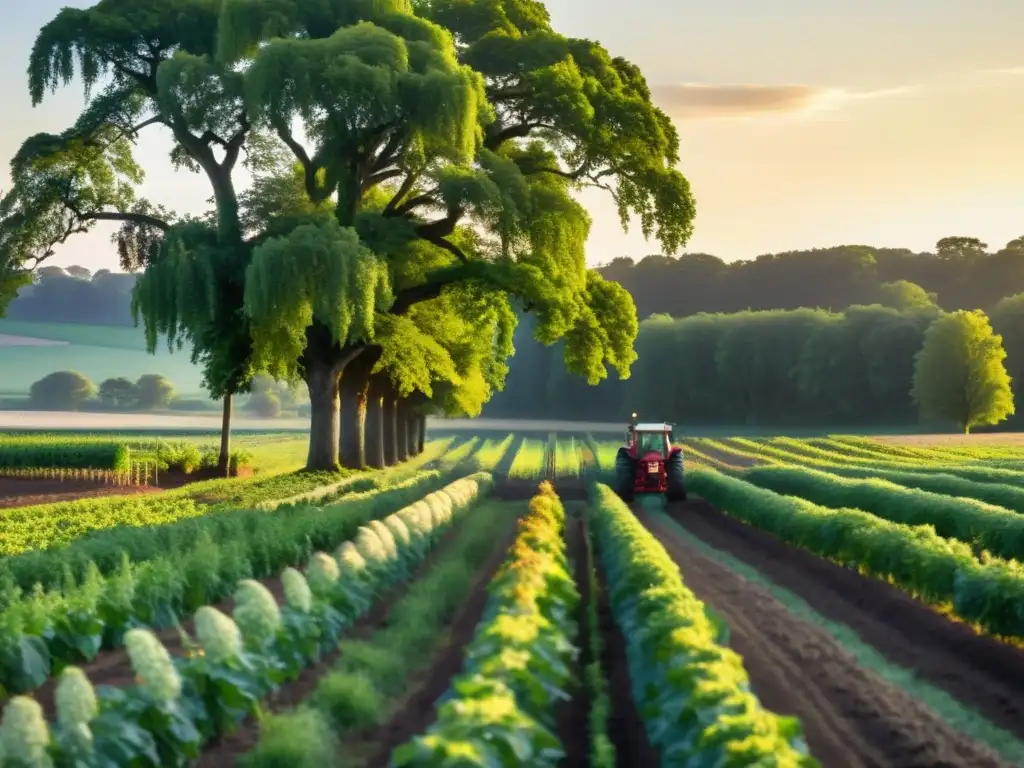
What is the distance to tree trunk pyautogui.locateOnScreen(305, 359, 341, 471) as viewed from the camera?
109ft

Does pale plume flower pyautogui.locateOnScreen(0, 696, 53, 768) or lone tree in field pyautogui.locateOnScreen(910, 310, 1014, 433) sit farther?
lone tree in field pyautogui.locateOnScreen(910, 310, 1014, 433)

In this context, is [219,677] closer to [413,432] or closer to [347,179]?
[347,179]

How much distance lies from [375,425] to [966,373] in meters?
45.9

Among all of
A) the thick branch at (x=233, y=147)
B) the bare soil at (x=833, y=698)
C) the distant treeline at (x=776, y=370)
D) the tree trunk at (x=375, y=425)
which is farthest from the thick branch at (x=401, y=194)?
the distant treeline at (x=776, y=370)

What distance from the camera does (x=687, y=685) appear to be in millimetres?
8133

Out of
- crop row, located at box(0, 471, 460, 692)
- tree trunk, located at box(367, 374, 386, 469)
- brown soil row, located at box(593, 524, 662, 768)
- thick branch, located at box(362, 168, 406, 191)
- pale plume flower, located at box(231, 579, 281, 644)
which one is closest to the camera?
brown soil row, located at box(593, 524, 662, 768)

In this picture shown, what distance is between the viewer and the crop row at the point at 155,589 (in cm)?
984

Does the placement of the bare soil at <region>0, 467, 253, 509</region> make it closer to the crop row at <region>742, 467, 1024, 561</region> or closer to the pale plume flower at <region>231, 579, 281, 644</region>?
the crop row at <region>742, 467, 1024, 561</region>

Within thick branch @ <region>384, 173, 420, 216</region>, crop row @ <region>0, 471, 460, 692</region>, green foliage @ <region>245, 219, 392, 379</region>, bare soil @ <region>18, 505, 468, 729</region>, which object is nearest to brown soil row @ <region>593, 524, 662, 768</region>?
bare soil @ <region>18, 505, 468, 729</region>

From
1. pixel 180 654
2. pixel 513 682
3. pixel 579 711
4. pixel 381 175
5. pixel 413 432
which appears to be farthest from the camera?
pixel 413 432

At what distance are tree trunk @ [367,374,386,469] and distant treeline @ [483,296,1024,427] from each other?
168 ft

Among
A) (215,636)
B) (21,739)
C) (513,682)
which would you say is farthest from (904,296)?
(21,739)

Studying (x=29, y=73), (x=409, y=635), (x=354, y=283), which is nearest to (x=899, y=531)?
(x=409, y=635)

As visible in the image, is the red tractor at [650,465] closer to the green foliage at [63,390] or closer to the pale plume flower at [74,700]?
the pale plume flower at [74,700]
